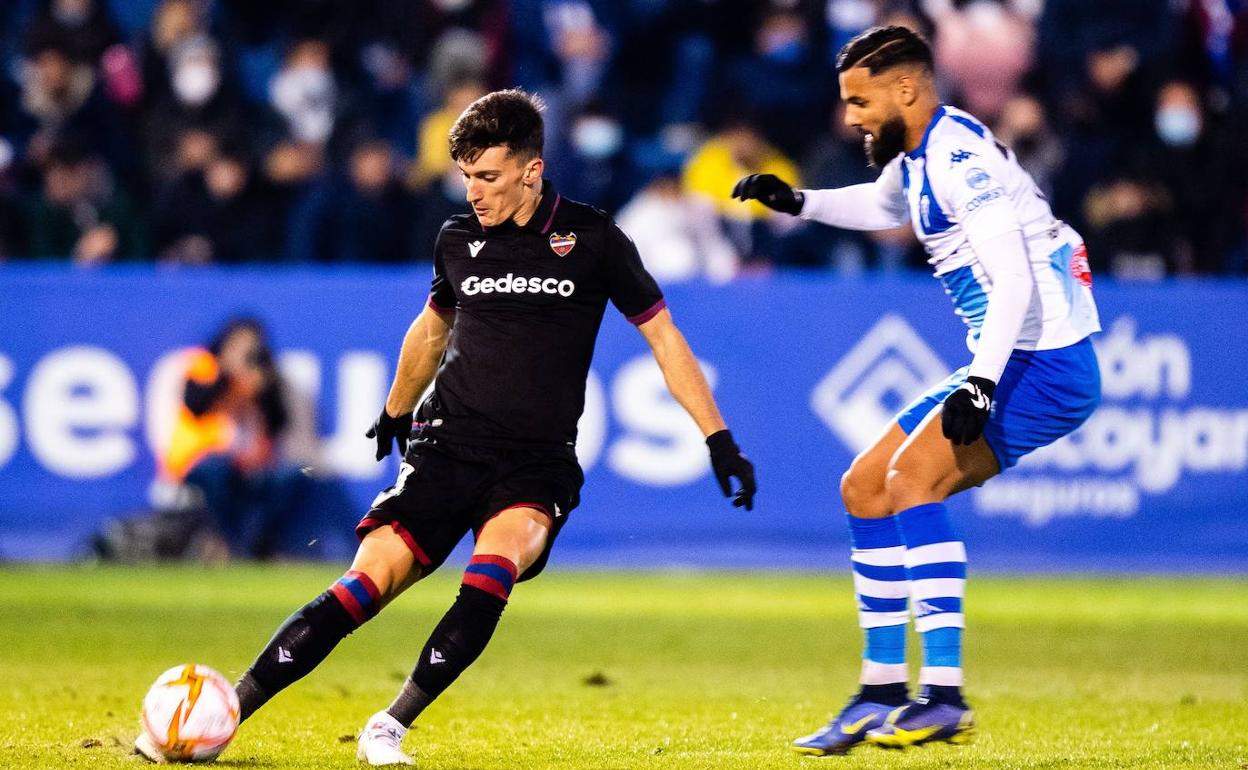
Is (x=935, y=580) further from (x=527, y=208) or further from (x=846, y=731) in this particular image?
(x=527, y=208)

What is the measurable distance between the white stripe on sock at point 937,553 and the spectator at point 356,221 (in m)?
8.61

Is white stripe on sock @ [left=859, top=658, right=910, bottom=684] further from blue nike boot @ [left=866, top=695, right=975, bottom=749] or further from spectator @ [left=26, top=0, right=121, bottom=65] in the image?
spectator @ [left=26, top=0, right=121, bottom=65]

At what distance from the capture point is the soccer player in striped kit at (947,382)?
6.02m

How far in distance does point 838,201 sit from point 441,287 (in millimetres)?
1520

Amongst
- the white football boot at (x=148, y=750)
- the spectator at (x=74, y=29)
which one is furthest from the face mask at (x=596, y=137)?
the white football boot at (x=148, y=750)

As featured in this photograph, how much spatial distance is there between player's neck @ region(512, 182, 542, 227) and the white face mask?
9.64 m

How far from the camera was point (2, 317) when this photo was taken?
12562mm

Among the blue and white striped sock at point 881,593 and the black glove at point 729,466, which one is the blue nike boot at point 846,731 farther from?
the black glove at point 729,466

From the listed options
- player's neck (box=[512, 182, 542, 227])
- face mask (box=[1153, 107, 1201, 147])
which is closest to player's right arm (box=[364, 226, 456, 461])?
player's neck (box=[512, 182, 542, 227])

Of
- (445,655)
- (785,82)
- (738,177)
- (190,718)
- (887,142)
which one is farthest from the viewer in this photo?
(785,82)

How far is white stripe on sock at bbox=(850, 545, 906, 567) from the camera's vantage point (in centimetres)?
642

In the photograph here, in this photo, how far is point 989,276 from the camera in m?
6.07

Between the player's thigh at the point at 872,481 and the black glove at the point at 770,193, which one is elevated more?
the black glove at the point at 770,193

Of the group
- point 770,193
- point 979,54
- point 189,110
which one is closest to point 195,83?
point 189,110
